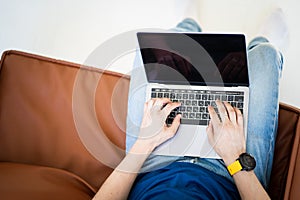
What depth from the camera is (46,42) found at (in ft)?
4.58

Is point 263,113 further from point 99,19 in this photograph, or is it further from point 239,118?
point 99,19

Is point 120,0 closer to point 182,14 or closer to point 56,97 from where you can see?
point 182,14

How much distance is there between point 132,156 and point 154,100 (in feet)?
0.55

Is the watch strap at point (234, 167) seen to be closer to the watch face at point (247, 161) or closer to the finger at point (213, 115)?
the watch face at point (247, 161)

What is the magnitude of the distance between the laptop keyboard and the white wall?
0.38m

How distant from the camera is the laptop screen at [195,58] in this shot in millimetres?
841

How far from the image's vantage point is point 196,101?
0.96 m

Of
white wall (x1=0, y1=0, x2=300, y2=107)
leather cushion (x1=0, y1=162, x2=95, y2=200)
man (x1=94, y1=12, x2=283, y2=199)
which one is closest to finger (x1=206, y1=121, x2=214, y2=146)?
man (x1=94, y1=12, x2=283, y2=199)

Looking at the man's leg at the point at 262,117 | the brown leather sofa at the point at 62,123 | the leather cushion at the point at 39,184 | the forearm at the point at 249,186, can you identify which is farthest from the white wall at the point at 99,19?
the forearm at the point at 249,186

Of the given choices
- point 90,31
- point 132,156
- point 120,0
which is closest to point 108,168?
point 132,156

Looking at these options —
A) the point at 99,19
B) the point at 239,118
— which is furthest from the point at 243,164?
the point at 99,19

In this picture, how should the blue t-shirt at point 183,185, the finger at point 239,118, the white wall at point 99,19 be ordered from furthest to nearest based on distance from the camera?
the white wall at point 99,19 → the finger at point 239,118 → the blue t-shirt at point 183,185

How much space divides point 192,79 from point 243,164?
26cm

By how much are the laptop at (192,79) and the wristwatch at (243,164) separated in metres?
0.07
